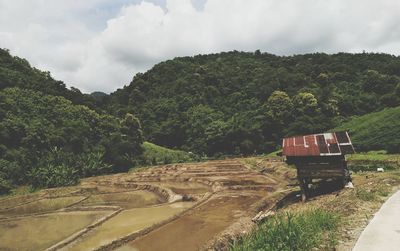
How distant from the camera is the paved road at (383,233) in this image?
906cm

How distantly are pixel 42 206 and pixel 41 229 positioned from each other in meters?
8.25

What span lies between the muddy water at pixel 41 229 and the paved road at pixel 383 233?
14152 millimetres

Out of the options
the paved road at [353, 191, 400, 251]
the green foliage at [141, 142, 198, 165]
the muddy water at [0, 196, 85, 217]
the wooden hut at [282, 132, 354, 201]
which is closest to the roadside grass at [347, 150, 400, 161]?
the wooden hut at [282, 132, 354, 201]

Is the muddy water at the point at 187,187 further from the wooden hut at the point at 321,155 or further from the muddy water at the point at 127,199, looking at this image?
the wooden hut at the point at 321,155

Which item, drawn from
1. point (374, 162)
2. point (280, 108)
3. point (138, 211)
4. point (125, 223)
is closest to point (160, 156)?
point (280, 108)

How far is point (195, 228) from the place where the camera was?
1939cm

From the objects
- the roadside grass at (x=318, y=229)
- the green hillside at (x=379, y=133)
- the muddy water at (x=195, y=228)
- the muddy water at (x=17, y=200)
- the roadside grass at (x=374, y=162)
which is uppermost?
the green hillside at (x=379, y=133)

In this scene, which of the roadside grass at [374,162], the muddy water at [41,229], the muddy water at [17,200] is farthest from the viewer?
the muddy water at [17,200]

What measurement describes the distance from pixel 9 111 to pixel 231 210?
37.1 m

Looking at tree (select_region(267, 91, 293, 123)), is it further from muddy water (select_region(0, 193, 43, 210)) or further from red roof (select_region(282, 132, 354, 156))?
red roof (select_region(282, 132, 354, 156))

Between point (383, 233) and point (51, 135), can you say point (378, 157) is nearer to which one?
point (383, 233)

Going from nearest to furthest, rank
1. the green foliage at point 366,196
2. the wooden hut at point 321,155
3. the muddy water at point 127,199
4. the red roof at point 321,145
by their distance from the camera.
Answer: the green foliage at point 366,196, the red roof at point 321,145, the wooden hut at point 321,155, the muddy water at point 127,199

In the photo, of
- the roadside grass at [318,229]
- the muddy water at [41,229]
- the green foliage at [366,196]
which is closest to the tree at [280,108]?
the muddy water at [41,229]

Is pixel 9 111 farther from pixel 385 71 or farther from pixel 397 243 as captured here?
pixel 385 71
